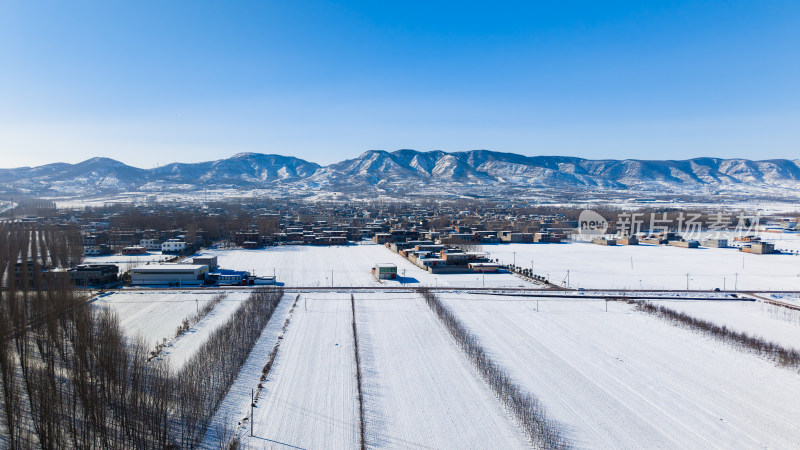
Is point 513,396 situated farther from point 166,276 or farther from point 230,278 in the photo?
point 166,276

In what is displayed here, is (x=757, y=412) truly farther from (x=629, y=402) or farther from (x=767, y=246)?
(x=767, y=246)

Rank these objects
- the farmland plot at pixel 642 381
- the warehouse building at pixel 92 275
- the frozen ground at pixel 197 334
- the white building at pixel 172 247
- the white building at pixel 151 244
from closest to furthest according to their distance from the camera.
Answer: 1. the farmland plot at pixel 642 381
2. the frozen ground at pixel 197 334
3. the warehouse building at pixel 92 275
4. the white building at pixel 172 247
5. the white building at pixel 151 244

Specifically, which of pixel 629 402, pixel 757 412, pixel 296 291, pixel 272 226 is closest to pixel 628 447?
pixel 629 402

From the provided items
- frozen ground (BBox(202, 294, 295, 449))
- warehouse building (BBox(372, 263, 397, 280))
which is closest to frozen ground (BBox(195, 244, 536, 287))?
warehouse building (BBox(372, 263, 397, 280))

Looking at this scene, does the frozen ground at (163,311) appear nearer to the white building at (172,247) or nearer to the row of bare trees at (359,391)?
the row of bare trees at (359,391)

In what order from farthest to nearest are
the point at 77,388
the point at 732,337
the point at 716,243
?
the point at 716,243, the point at 732,337, the point at 77,388

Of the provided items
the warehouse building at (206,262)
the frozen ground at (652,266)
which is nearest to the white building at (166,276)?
the warehouse building at (206,262)

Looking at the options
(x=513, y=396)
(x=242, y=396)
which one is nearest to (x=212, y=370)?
(x=242, y=396)
